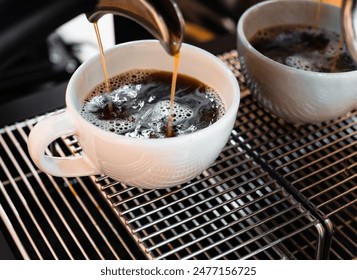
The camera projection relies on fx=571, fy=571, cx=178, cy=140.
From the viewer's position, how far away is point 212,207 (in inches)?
21.0

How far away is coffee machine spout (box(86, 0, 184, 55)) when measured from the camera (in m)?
0.39

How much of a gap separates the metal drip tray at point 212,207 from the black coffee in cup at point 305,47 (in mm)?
74

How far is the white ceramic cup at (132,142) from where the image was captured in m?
0.48

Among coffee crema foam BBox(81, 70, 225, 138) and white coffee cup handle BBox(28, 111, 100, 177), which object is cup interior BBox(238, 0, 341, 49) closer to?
coffee crema foam BBox(81, 70, 225, 138)

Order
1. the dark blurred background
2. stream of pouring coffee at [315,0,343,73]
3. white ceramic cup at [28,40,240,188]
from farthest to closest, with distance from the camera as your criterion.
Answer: stream of pouring coffee at [315,0,343,73] < white ceramic cup at [28,40,240,188] < the dark blurred background

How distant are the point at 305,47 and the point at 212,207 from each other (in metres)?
0.23

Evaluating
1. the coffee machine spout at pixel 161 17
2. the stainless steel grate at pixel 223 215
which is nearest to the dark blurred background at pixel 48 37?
the coffee machine spout at pixel 161 17

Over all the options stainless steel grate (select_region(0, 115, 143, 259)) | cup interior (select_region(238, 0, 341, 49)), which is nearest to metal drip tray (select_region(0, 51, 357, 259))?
stainless steel grate (select_region(0, 115, 143, 259))

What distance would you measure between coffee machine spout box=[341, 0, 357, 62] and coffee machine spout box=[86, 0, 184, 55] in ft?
0.37

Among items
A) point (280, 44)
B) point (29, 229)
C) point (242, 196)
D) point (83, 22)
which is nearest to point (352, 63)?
point (280, 44)
